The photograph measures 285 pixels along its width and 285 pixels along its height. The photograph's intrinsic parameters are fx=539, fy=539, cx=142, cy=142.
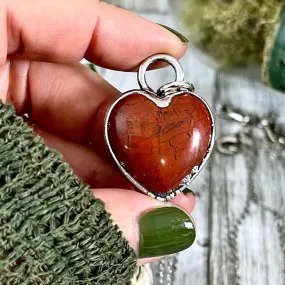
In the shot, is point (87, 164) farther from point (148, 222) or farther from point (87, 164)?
point (148, 222)

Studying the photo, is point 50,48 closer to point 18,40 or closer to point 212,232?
point 18,40

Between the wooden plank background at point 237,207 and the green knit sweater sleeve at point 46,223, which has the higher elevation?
the green knit sweater sleeve at point 46,223

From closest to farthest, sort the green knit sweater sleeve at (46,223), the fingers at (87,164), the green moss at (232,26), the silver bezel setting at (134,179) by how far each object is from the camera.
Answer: the green knit sweater sleeve at (46,223), the silver bezel setting at (134,179), the fingers at (87,164), the green moss at (232,26)

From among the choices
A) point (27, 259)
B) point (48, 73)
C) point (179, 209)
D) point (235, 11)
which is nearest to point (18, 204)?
point (27, 259)

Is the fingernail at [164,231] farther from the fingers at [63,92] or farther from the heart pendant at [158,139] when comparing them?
the fingers at [63,92]

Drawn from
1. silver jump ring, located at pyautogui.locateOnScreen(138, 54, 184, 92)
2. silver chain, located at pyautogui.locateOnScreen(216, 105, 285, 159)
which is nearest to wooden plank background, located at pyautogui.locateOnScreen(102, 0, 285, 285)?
silver chain, located at pyautogui.locateOnScreen(216, 105, 285, 159)

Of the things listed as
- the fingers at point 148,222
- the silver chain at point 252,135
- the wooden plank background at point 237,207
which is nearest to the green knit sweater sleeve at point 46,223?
the fingers at point 148,222

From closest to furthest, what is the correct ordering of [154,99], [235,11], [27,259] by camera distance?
[27,259] → [154,99] → [235,11]
